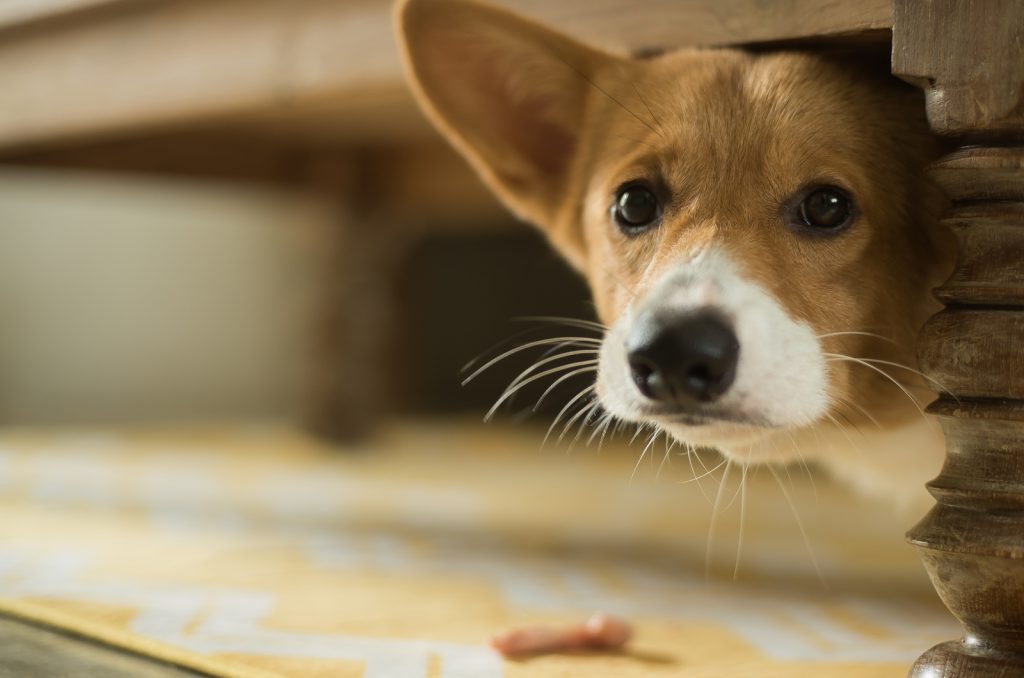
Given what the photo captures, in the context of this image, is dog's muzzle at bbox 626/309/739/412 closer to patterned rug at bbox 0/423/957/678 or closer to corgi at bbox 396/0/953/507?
corgi at bbox 396/0/953/507

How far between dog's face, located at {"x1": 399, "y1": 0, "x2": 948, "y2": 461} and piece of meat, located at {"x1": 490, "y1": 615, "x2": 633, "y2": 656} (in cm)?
25

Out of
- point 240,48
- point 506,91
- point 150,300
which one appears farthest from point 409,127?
point 150,300

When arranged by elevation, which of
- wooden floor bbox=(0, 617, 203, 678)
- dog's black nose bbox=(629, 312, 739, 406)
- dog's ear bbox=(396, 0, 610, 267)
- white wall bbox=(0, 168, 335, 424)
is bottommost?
white wall bbox=(0, 168, 335, 424)

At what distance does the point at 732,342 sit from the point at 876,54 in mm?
527

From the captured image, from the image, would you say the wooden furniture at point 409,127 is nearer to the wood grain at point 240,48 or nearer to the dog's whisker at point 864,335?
the wood grain at point 240,48

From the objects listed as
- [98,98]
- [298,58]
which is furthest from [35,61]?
[298,58]

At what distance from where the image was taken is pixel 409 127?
8.38 ft

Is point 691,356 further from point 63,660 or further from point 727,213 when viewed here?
point 63,660

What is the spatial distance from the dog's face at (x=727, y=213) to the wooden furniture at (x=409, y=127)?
0.07 m

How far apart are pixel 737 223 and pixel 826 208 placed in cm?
12

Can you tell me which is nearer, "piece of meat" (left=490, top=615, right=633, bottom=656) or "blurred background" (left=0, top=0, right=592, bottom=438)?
"piece of meat" (left=490, top=615, right=633, bottom=656)

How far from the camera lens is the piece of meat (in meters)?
1.20

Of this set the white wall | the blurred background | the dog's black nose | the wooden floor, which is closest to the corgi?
the dog's black nose

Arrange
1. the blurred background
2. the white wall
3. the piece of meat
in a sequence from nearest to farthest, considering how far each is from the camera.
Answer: the piece of meat → the blurred background → the white wall
